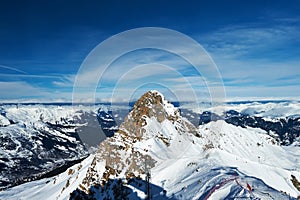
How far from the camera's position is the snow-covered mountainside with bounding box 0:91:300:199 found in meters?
51.1

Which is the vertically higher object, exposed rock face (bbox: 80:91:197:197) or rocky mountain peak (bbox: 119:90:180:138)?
rocky mountain peak (bbox: 119:90:180:138)

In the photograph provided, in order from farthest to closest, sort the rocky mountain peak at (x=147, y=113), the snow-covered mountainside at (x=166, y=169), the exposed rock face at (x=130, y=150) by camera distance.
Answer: the rocky mountain peak at (x=147, y=113), the exposed rock face at (x=130, y=150), the snow-covered mountainside at (x=166, y=169)

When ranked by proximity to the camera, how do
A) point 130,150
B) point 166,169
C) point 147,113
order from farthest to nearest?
point 147,113
point 130,150
point 166,169

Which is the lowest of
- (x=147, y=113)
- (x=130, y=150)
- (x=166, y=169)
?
(x=166, y=169)

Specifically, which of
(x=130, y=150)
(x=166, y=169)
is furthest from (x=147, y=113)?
(x=166, y=169)

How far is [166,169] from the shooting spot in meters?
75.8

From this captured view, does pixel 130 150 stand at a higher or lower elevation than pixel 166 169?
higher

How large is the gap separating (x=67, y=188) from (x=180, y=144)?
45001 millimetres

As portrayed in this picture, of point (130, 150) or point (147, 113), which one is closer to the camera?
point (130, 150)

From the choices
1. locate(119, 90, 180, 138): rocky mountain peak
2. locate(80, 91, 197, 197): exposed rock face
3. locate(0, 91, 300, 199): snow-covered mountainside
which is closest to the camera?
locate(0, 91, 300, 199): snow-covered mountainside

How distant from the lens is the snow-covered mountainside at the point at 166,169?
168 feet

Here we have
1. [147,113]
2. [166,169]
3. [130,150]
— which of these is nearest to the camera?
[166,169]

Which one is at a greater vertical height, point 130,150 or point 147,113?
point 147,113

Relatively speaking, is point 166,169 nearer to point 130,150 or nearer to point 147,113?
point 130,150
